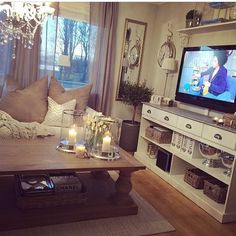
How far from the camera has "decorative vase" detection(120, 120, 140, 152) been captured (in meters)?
3.99

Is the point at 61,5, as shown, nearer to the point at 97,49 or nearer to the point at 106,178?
the point at 97,49

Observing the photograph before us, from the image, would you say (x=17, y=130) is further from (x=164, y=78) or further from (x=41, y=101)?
(x=164, y=78)

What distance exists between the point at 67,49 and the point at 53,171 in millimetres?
2410

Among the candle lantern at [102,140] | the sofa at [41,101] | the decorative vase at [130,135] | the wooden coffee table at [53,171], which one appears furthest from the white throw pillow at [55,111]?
the candle lantern at [102,140]

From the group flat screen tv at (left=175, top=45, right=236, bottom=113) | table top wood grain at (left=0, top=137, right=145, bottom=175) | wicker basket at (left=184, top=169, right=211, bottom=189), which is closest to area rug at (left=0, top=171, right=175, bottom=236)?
table top wood grain at (left=0, top=137, right=145, bottom=175)

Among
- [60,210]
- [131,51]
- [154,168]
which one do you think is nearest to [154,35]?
[131,51]

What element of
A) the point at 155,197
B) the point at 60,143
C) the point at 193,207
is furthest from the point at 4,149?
the point at 193,207

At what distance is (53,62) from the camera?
12.2 ft

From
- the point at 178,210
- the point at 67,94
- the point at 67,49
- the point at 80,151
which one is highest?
the point at 67,49

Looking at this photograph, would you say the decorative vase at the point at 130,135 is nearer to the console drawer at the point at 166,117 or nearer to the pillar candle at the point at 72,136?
the console drawer at the point at 166,117

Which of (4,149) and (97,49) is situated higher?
(97,49)

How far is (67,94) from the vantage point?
351 centimetres

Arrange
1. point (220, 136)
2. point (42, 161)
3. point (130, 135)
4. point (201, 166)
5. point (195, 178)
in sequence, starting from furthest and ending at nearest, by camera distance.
Result: point (130, 135) < point (195, 178) < point (201, 166) < point (220, 136) < point (42, 161)

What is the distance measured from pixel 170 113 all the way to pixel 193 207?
108 centimetres
